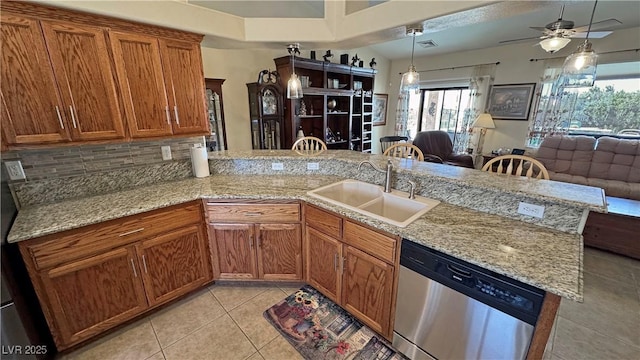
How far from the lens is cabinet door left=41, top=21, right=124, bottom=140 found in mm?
1535

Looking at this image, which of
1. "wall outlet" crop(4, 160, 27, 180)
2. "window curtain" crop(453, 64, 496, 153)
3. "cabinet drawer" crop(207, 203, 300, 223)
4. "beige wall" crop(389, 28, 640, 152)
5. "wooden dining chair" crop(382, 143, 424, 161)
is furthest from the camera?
"window curtain" crop(453, 64, 496, 153)

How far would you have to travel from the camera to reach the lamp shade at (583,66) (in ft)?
7.02

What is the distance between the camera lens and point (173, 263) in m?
1.95

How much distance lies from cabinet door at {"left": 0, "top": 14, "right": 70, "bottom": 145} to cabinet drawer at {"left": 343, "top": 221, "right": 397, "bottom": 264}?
1.93 metres

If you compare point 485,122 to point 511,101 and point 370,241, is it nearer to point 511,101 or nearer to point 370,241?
point 511,101

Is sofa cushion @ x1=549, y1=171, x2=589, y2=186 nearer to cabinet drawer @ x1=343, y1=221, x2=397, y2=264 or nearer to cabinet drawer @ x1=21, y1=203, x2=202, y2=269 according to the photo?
cabinet drawer @ x1=343, y1=221, x2=397, y2=264

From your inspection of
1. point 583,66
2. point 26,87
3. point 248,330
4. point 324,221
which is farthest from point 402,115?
point 26,87

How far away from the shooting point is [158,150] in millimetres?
2271

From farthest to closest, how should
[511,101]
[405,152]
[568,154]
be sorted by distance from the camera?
1. [511,101]
2. [568,154]
3. [405,152]

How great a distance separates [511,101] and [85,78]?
6.17m

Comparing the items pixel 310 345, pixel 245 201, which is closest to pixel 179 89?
pixel 245 201

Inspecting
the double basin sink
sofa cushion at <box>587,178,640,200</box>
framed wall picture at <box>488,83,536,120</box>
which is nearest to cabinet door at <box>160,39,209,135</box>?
the double basin sink

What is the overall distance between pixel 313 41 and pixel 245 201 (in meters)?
1.48

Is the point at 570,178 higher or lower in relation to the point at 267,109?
lower
